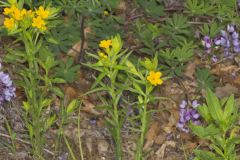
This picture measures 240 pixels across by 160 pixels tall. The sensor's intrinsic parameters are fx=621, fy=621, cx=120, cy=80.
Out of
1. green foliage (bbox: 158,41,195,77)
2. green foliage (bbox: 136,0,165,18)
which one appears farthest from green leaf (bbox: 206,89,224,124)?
green foliage (bbox: 136,0,165,18)

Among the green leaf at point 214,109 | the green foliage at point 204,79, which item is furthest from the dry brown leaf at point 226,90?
the green leaf at point 214,109

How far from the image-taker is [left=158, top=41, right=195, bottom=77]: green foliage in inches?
131

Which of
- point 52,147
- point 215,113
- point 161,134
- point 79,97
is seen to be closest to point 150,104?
point 161,134

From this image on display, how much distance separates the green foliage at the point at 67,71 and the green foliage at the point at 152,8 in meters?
0.64

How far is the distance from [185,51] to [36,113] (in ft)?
3.23

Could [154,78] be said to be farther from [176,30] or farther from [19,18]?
[176,30]

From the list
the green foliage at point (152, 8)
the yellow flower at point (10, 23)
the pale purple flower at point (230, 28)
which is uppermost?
the green foliage at point (152, 8)

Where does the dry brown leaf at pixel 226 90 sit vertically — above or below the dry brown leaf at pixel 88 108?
above

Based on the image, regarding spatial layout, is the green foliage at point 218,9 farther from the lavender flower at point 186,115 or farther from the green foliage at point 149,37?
the lavender flower at point 186,115

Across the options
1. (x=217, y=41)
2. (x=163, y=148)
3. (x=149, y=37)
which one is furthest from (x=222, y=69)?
(x=163, y=148)

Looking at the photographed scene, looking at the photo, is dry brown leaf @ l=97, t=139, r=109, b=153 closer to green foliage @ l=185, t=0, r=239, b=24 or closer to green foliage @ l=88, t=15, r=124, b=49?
green foliage @ l=88, t=15, r=124, b=49

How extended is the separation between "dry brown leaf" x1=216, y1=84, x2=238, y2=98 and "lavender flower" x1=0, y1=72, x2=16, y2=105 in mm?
1173

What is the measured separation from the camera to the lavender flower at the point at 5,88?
2.91 meters

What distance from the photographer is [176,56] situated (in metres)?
3.34
